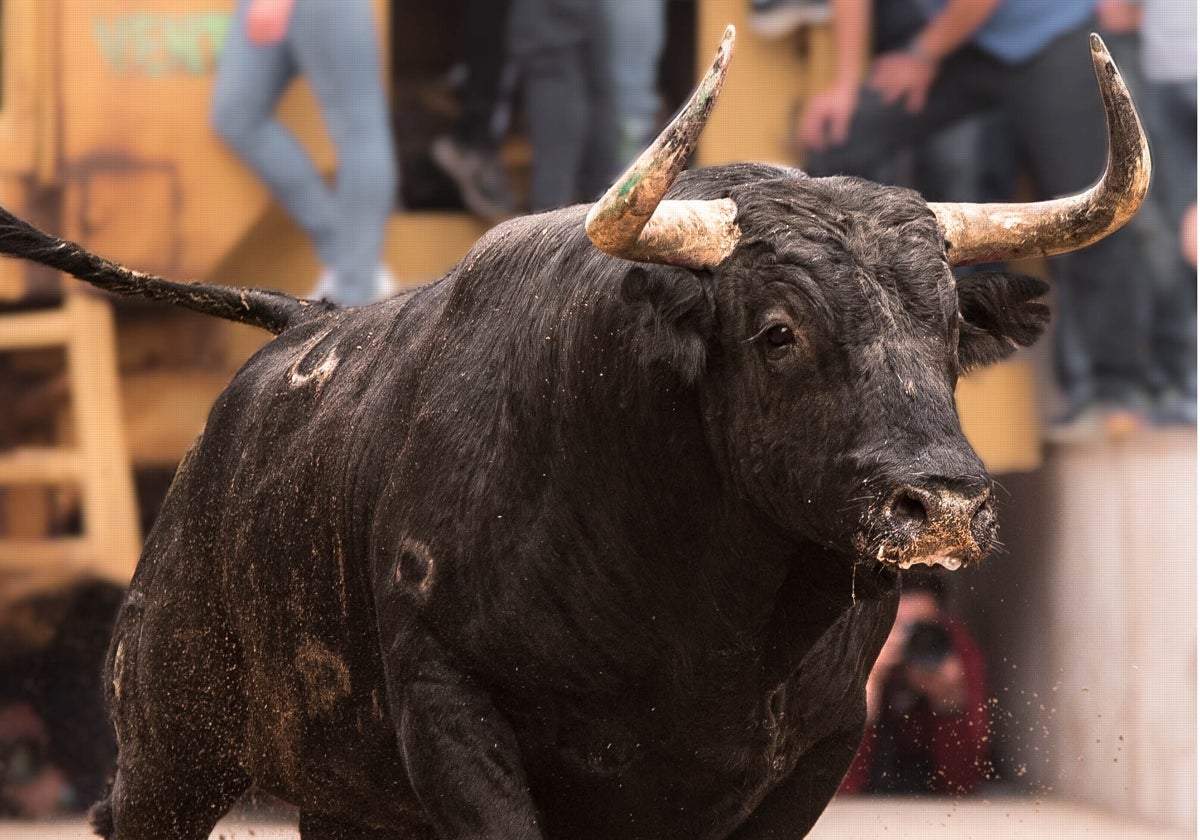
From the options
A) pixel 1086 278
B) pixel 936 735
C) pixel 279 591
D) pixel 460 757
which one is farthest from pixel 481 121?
pixel 460 757

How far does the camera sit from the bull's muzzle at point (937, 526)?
375cm

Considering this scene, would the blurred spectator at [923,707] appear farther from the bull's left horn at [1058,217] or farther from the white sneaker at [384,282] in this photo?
the bull's left horn at [1058,217]

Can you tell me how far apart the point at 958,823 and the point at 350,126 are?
4.47m

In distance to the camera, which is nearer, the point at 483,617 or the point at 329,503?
the point at 483,617

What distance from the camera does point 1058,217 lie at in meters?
4.55

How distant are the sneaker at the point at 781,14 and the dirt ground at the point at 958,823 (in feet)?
12.5

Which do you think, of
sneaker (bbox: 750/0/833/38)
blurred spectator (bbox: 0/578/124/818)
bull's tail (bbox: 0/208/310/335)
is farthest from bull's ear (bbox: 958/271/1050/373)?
blurred spectator (bbox: 0/578/124/818)

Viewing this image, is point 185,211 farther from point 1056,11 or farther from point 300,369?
point 300,369

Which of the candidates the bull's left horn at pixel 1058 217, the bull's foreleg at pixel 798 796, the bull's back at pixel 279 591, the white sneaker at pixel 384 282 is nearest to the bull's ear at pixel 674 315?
the bull's left horn at pixel 1058 217

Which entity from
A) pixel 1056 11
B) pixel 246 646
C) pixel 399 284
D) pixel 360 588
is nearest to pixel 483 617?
pixel 360 588

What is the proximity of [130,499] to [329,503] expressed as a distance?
18.7 feet

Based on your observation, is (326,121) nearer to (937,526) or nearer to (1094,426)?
(1094,426)

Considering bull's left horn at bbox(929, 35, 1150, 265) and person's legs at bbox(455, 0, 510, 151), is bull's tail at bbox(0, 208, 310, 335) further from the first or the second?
person's legs at bbox(455, 0, 510, 151)

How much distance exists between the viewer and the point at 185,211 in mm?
10836
